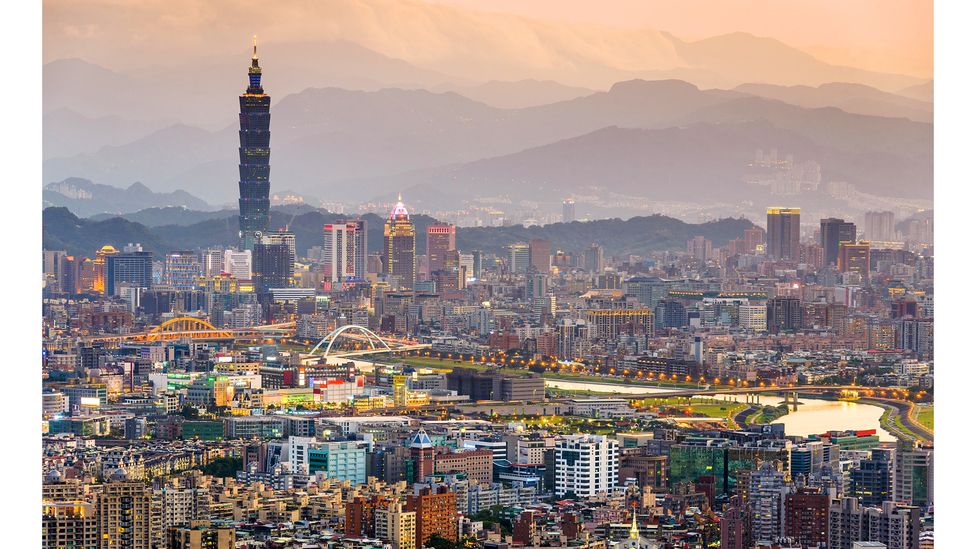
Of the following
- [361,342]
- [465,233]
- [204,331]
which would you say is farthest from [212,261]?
[361,342]

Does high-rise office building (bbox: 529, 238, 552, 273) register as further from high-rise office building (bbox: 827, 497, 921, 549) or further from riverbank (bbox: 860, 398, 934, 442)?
high-rise office building (bbox: 827, 497, 921, 549)

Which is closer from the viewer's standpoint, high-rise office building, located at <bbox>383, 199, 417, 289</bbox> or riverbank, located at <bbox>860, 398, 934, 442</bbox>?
riverbank, located at <bbox>860, 398, 934, 442</bbox>

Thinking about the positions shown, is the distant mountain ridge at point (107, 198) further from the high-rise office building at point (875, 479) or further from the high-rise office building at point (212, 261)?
the high-rise office building at point (875, 479)

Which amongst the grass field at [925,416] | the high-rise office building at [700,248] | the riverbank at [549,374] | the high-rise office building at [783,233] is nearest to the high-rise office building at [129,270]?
the riverbank at [549,374]

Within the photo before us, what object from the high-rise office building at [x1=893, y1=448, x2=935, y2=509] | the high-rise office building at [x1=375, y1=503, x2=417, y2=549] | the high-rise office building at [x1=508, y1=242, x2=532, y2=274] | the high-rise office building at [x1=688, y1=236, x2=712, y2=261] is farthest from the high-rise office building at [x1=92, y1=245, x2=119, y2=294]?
the high-rise office building at [x1=375, y1=503, x2=417, y2=549]

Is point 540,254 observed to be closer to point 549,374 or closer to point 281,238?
point 281,238
